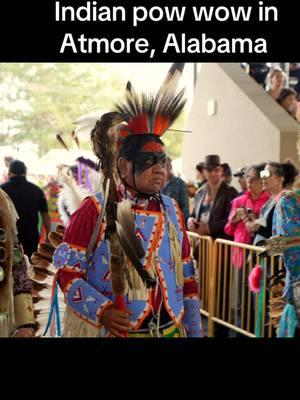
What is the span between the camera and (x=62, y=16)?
4348 millimetres

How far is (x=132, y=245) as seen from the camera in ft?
11.3

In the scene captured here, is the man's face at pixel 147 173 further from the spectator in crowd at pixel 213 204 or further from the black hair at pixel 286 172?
the spectator in crowd at pixel 213 204

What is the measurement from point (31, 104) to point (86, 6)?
1581cm

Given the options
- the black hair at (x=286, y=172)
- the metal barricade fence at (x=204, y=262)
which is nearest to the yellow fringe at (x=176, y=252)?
the black hair at (x=286, y=172)

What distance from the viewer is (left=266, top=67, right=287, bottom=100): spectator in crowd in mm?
9284

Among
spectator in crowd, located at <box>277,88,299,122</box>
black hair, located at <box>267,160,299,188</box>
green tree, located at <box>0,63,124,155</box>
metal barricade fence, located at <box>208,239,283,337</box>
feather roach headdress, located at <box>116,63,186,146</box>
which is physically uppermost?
green tree, located at <box>0,63,124,155</box>

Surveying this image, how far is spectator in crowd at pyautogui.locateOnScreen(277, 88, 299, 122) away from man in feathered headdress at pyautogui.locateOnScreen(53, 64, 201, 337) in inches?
246

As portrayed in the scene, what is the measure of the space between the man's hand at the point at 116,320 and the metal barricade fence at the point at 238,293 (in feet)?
8.54

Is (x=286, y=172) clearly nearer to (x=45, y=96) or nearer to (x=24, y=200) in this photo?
(x=24, y=200)

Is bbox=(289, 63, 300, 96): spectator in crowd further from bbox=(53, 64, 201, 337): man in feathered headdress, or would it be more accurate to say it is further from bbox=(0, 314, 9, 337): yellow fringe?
bbox=(0, 314, 9, 337): yellow fringe

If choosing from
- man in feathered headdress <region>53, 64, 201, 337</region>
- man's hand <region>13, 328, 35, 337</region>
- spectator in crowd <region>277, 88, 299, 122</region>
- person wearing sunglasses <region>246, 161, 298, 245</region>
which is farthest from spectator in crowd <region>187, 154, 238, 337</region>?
man's hand <region>13, 328, 35, 337</region>

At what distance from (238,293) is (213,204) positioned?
1.07 m
